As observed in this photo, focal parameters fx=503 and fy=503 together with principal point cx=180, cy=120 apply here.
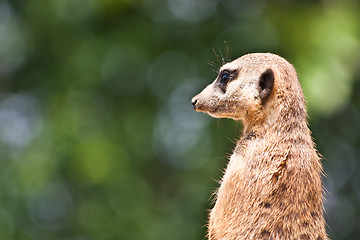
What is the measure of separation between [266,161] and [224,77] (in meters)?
0.29

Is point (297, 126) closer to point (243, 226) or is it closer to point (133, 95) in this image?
point (243, 226)

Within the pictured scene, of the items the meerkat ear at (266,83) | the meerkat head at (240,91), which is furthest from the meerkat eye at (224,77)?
the meerkat ear at (266,83)

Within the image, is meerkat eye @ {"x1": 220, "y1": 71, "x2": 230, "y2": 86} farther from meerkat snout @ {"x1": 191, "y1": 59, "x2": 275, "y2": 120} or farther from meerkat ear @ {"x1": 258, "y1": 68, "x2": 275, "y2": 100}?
meerkat ear @ {"x1": 258, "y1": 68, "x2": 275, "y2": 100}

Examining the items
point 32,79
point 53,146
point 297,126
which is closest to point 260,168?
point 297,126

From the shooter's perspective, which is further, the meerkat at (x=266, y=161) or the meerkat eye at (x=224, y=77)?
the meerkat eye at (x=224, y=77)

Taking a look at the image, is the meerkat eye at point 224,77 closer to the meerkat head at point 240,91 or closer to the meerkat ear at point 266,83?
the meerkat head at point 240,91

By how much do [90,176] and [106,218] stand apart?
47 centimetres

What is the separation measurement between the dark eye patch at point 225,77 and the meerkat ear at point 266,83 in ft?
0.31

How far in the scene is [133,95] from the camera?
5.19 metres

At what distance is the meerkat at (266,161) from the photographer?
133cm

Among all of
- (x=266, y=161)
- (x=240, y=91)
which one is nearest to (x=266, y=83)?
(x=240, y=91)

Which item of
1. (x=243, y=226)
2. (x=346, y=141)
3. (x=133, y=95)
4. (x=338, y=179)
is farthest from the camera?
(x=133, y=95)

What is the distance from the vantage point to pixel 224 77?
151 cm

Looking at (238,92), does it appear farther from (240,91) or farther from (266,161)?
(266,161)
